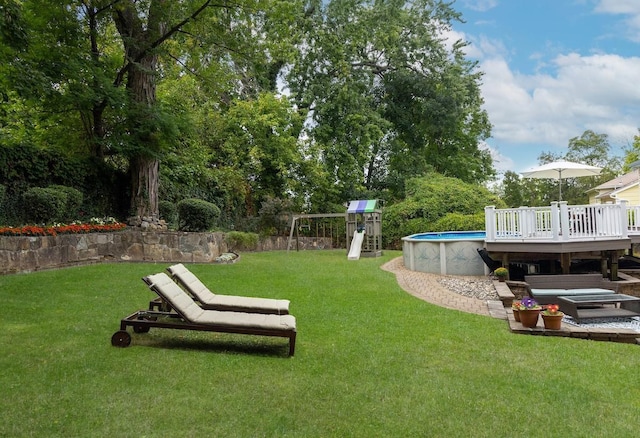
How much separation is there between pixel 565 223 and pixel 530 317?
495 centimetres

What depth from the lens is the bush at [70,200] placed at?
10297mm

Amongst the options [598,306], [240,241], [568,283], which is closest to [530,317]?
[598,306]

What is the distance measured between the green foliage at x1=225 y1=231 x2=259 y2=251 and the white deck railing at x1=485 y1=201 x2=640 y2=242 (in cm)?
900

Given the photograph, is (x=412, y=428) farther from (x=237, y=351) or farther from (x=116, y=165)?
(x=116, y=165)

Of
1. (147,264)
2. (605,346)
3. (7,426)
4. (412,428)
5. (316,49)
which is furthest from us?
(316,49)

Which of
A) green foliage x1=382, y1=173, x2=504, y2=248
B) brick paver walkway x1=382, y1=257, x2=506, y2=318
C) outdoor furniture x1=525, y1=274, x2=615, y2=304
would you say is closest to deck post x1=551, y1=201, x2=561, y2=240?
outdoor furniture x1=525, y1=274, x2=615, y2=304

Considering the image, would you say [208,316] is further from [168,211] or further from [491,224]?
[168,211]

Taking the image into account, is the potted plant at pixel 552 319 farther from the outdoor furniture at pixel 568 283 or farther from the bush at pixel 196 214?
Answer: the bush at pixel 196 214

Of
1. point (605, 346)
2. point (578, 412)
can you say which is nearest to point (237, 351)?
point (578, 412)

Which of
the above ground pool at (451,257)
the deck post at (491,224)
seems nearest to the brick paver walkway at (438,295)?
the above ground pool at (451,257)

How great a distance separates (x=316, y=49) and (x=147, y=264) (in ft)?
58.9

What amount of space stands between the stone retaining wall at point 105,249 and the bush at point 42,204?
610 mm

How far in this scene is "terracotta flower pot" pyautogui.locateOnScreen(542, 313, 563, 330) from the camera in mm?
5820

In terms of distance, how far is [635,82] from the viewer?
24.9m
